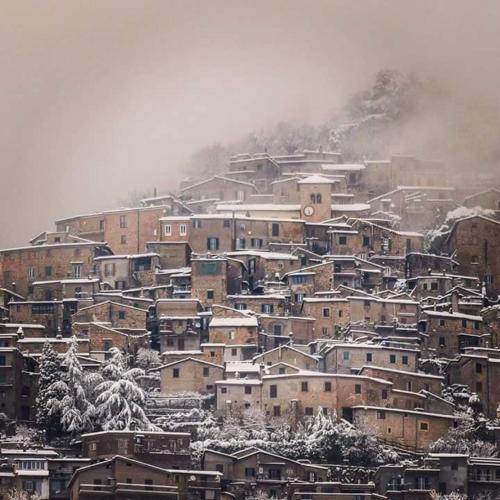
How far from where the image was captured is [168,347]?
102938mm

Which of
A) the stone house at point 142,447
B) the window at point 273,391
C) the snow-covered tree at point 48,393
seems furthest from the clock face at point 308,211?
the stone house at point 142,447

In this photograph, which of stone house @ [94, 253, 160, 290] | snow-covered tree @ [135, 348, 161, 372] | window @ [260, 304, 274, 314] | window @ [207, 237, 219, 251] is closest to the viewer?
snow-covered tree @ [135, 348, 161, 372]

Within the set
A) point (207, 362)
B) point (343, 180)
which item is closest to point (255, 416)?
point (207, 362)

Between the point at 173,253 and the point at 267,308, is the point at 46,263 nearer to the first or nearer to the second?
the point at 173,253

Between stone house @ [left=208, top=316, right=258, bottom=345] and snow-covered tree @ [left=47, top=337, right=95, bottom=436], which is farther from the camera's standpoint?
stone house @ [left=208, top=316, right=258, bottom=345]

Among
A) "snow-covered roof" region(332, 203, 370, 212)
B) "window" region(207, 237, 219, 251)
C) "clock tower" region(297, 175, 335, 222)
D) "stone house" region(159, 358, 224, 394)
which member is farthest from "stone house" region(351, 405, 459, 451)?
"snow-covered roof" region(332, 203, 370, 212)

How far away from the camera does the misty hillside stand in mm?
129875

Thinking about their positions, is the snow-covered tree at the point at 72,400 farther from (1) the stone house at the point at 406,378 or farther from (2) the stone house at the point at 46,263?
(2) the stone house at the point at 46,263

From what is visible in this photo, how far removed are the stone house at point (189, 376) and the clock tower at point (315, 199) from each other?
18.1 m

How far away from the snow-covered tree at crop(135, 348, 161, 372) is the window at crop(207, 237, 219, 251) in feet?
33.6

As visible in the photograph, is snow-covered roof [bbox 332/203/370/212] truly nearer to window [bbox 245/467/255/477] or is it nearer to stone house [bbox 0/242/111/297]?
stone house [bbox 0/242/111/297]

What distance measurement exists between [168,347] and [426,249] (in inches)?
641

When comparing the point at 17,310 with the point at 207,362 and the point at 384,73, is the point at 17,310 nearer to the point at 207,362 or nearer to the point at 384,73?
the point at 207,362

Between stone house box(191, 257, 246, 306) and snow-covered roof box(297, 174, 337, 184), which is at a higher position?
snow-covered roof box(297, 174, 337, 184)
